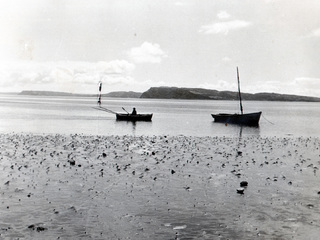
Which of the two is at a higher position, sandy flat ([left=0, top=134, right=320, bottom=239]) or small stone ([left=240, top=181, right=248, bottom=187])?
small stone ([left=240, top=181, right=248, bottom=187])

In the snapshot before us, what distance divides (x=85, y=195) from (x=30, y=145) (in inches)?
723

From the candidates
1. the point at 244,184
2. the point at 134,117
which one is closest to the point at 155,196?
the point at 244,184

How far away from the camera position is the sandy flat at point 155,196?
39.9 feet

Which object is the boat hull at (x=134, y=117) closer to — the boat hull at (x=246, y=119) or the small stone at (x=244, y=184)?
the boat hull at (x=246, y=119)

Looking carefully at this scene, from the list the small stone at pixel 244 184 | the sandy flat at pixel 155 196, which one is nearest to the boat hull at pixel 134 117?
the sandy flat at pixel 155 196

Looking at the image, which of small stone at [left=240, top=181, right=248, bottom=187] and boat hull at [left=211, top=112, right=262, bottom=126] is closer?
small stone at [left=240, top=181, right=248, bottom=187]

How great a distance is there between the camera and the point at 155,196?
1630 cm

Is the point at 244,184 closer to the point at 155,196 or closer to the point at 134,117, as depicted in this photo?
the point at 155,196

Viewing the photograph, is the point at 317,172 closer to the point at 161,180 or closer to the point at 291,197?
the point at 291,197

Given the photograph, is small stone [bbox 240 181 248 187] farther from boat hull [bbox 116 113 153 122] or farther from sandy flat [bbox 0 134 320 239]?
boat hull [bbox 116 113 153 122]

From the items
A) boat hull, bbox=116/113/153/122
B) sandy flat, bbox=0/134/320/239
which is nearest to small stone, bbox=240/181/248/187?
sandy flat, bbox=0/134/320/239

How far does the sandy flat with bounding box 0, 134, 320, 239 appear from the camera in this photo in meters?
12.2

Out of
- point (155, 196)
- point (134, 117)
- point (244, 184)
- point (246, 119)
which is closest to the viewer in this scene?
point (155, 196)

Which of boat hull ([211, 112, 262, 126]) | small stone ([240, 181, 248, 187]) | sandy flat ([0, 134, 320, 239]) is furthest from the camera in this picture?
boat hull ([211, 112, 262, 126])
